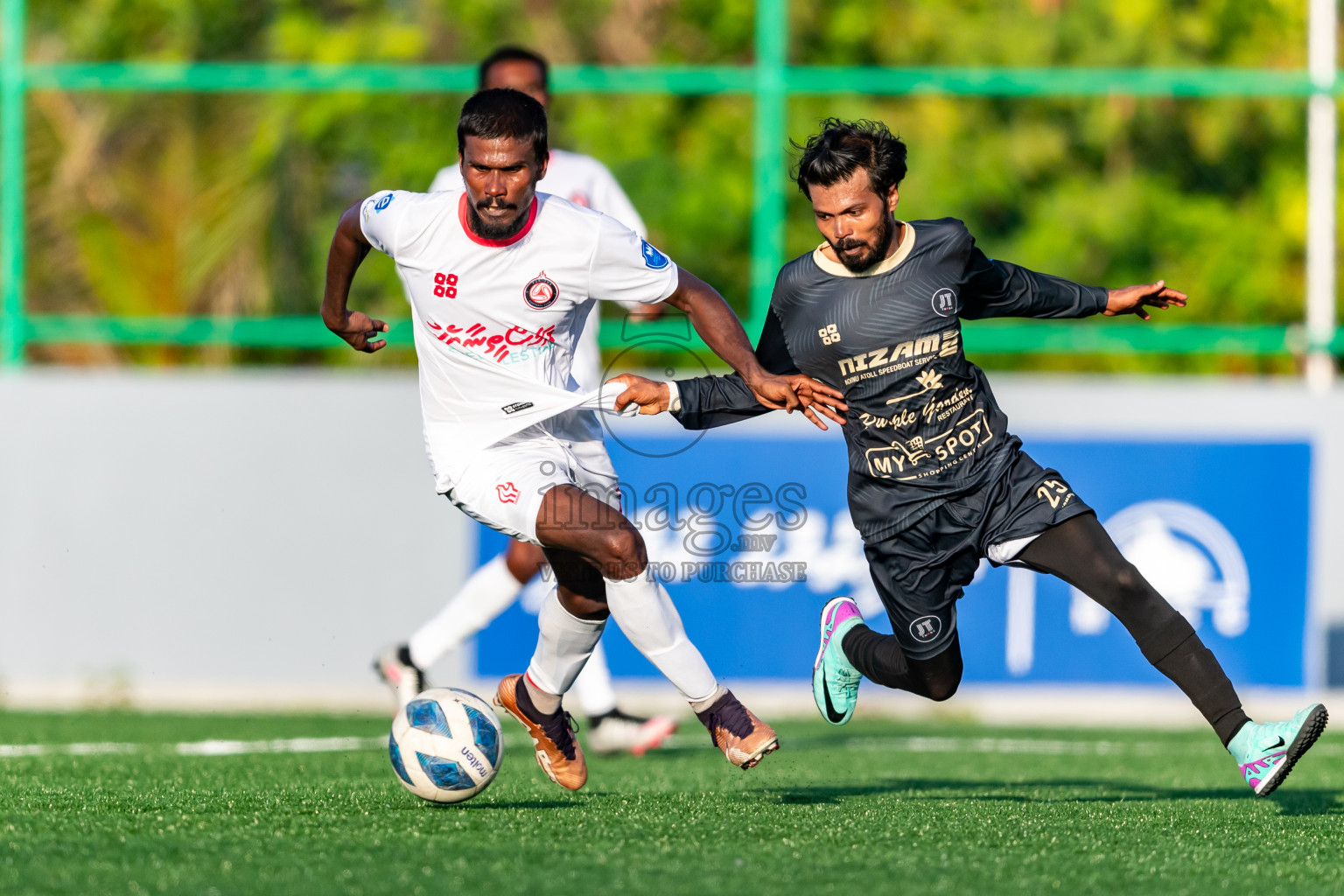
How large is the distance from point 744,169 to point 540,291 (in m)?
6.32

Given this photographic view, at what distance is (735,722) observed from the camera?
16.1ft

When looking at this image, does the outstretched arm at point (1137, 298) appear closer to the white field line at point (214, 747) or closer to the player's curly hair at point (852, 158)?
the player's curly hair at point (852, 158)

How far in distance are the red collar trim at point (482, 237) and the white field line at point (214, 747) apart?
2.56 metres

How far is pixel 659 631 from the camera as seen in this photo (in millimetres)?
4984

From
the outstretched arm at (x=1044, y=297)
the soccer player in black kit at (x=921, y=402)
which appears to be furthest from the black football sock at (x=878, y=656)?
the outstretched arm at (x=1044, y=297)

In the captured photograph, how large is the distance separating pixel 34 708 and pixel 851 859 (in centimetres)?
594

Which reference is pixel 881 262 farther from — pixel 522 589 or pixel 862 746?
pixel 862 746

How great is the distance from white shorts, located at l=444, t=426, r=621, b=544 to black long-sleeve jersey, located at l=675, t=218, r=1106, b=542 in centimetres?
35

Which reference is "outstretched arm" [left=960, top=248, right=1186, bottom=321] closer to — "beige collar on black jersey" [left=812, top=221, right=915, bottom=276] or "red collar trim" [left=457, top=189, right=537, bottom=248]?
"beige collar on black jersey" [left=812, top=221, right=915, bottom=276]

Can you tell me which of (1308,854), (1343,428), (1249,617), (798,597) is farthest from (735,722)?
(1343,428)

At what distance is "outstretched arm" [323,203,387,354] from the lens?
524 centimetres

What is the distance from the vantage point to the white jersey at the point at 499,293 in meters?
4.97

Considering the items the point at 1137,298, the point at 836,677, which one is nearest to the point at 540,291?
the point at 836,677

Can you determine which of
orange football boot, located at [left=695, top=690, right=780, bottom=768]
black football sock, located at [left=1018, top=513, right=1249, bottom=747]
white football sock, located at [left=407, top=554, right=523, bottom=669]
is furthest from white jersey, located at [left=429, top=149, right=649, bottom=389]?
black football sock, located at [left=1018, top=513, right=1249, bottom=747]
